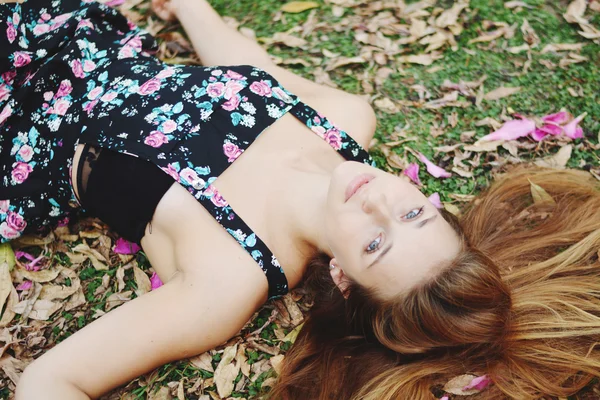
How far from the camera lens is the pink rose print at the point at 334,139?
388 cm

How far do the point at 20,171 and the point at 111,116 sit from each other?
79 centimetres

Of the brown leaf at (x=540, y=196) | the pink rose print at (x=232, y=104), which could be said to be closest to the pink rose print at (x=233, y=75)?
the pink rose print at (x=232, y=104)

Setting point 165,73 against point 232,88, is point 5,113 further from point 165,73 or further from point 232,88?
point 232,88

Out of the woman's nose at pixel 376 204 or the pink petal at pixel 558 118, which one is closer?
the woman's nose at pixel 376 204

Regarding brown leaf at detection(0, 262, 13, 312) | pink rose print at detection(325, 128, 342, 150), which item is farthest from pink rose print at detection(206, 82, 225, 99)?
brown leaf at detection(0, 262, 13, 312)

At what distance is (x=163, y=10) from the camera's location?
5176mm

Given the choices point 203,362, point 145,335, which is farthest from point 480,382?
point 145,335

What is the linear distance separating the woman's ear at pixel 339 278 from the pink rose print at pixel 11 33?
8.95 feet

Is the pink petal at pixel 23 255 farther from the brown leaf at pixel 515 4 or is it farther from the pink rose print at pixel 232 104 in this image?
the brown leaf at pixel 515 4

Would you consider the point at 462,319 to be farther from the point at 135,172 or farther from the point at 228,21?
the point at 228,21

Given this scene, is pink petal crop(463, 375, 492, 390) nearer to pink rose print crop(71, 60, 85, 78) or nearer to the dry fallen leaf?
the dry fallen leaf

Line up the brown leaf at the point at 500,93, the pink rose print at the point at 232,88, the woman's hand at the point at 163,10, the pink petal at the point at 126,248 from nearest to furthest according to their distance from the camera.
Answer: the pink rose print at the point at 232,88, the pink petal at the point at 126,248, the brown leaf at the point at 500,93, the woman's hand at the point at 163,10

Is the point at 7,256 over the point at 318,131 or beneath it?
A: beneath

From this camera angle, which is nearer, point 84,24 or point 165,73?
point 165,73
